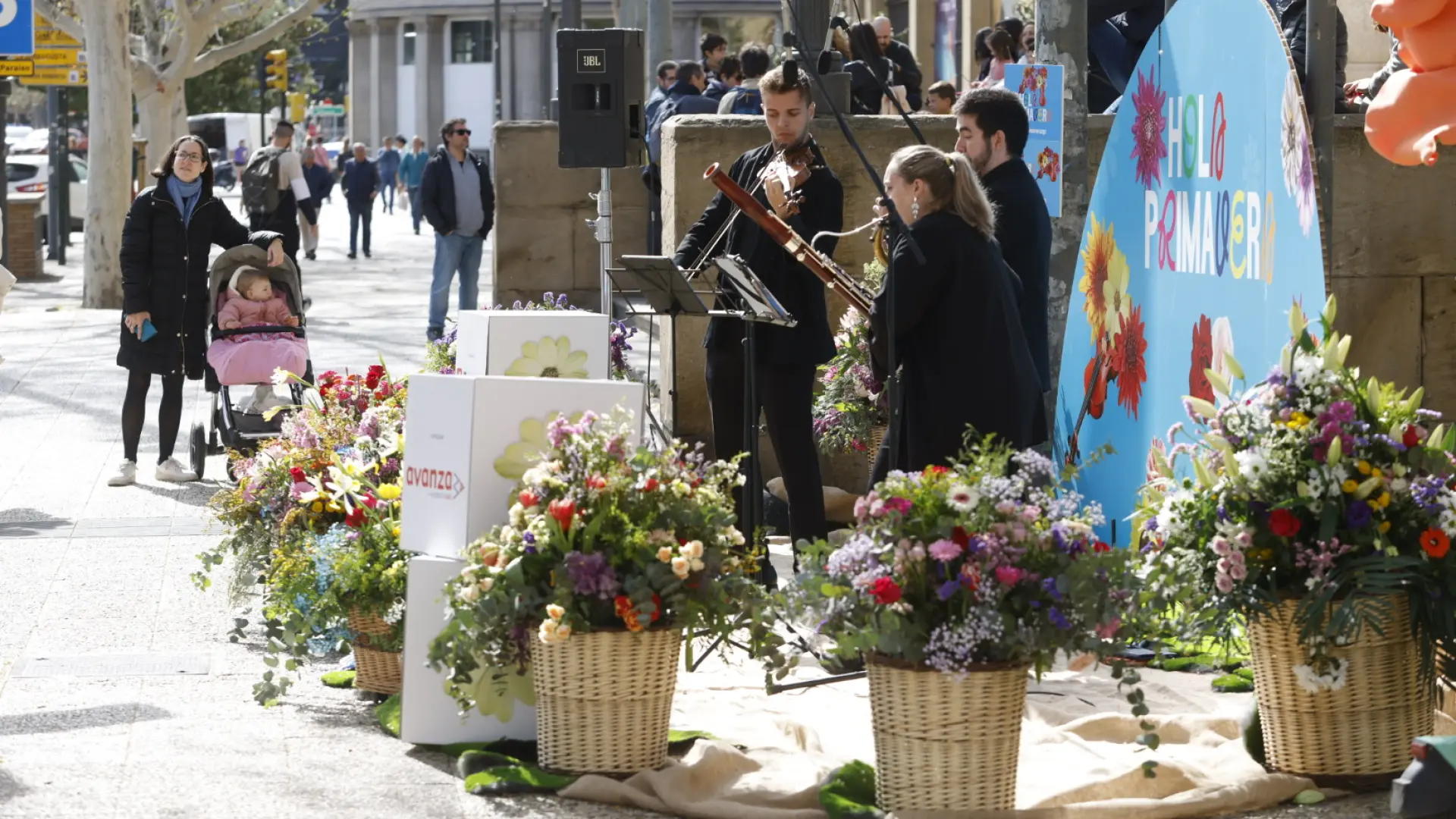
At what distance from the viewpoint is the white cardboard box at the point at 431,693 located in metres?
5.77

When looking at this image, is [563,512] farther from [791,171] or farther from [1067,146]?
[1067,146]

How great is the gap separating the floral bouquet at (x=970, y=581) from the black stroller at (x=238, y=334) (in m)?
6.46

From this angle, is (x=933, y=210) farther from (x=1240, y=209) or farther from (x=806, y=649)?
(x=806, y=649)

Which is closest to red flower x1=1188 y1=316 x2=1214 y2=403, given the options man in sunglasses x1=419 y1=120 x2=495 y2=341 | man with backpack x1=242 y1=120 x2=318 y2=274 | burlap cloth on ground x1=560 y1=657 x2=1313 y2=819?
burlap cloth on ground x1=560 y1=657 x2=1313 y2=819

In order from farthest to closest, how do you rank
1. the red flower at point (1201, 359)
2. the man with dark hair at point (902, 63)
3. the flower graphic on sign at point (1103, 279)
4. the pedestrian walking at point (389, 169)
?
1. the pedestrian walking at point (389, 169)
2. the man with dark hair at point (902, 63)
3. the flower graphic on sign at point (1103, 279)
4. the red flower at point (1201, 359)

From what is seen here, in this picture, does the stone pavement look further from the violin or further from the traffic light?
the traffic light

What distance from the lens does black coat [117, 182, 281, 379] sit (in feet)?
36.2

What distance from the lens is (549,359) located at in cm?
669

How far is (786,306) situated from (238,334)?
14.2ft

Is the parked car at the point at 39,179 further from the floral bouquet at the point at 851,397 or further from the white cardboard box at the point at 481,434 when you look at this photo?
the white cardboard box at the point at 481,434

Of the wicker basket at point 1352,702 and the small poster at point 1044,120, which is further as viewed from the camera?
the small poster at point 1044,120

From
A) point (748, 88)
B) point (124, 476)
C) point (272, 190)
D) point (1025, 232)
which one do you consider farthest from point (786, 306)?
point (272, 190)

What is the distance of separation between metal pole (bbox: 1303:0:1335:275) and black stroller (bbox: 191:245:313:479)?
6.20 meters

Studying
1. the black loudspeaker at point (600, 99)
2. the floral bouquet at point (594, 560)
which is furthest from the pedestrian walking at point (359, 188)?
the floral bouquet at point (594, 560)
